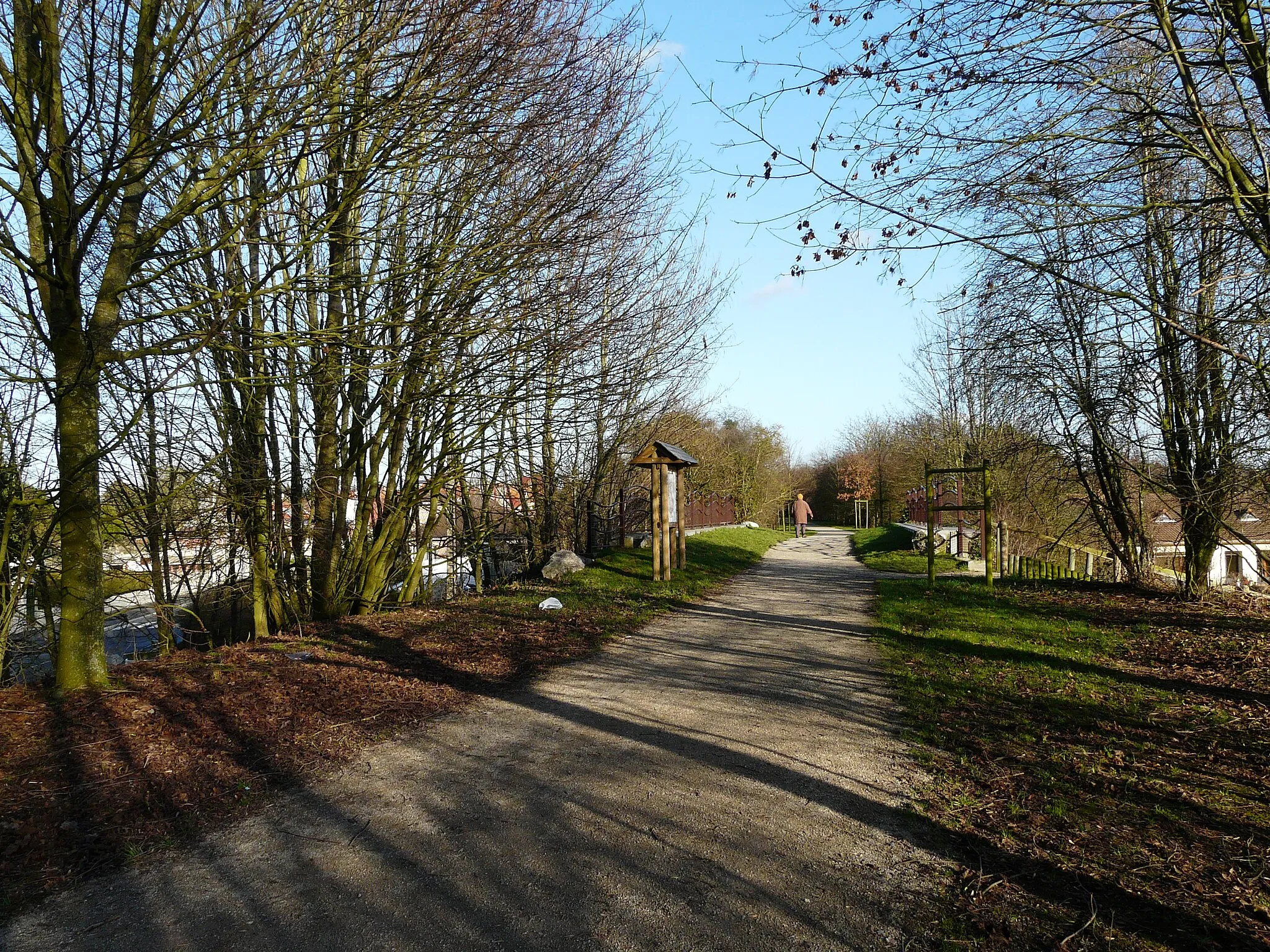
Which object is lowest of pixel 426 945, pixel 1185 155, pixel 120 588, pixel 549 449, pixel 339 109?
pixel 426 945

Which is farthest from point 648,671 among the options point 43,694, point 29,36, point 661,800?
point 29,36

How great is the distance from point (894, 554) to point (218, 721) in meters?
18.5

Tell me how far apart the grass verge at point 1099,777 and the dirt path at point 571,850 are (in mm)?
347

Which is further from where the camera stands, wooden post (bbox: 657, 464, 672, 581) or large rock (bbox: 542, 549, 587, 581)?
wooden post (bbox: 657, 464, 672, 581)

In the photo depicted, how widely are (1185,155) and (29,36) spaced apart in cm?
848

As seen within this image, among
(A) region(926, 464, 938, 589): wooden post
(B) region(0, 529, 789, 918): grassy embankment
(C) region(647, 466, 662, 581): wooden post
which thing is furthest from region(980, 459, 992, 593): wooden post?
(B) region(0, 529, 789, 918): grassy embankment

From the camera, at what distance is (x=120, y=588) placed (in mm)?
8141

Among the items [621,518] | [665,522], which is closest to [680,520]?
[665,522]

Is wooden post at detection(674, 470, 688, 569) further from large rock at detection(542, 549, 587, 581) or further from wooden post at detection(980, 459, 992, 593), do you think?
wooden post at detection(980, 459, 992, 593)

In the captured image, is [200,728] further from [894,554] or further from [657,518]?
[894,554]

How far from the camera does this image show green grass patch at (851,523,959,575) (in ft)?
58.1

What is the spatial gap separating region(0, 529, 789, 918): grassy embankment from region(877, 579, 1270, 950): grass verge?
372 cm

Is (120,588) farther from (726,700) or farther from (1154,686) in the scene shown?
(1154,686)

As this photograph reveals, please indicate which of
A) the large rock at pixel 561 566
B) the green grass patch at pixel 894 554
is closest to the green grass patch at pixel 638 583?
the large rock at pixel 561 566
